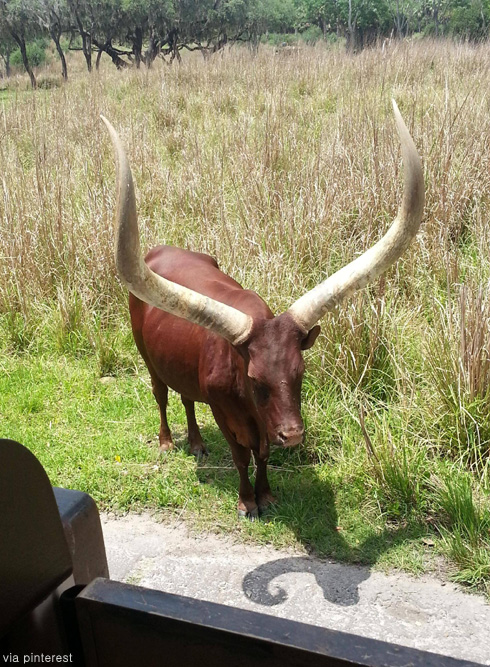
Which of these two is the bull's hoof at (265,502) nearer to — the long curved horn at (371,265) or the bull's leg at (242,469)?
the bull's leg at (242,469)

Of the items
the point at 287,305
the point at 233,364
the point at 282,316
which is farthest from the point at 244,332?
the point at 287,305

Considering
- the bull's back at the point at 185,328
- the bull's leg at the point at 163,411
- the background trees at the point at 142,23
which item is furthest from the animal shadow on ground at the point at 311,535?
the background trees at the point at 142,23

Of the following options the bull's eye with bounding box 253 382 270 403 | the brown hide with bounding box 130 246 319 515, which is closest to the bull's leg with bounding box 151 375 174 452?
the brown hide with bounding box 130 246 319 515

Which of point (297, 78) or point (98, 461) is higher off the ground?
point (297, 78)

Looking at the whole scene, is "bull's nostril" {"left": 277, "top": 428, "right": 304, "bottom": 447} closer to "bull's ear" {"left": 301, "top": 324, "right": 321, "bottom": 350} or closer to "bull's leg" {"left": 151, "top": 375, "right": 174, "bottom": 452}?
"bull's ear" {"left": 301, "top": 324, "right": 321, "bottom": 350}

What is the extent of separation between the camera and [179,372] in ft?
11.4

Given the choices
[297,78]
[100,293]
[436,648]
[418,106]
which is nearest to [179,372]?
[436,648]

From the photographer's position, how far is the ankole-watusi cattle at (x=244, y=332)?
2686 mm

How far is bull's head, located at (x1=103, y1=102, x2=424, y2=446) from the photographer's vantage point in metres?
2.71

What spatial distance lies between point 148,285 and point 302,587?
1489mm

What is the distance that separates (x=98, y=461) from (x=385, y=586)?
71.2 inches

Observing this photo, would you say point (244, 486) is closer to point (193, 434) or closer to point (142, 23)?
point (193, 434)

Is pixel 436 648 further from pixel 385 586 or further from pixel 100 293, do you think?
pixel 100 293

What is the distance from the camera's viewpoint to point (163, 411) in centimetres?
398
